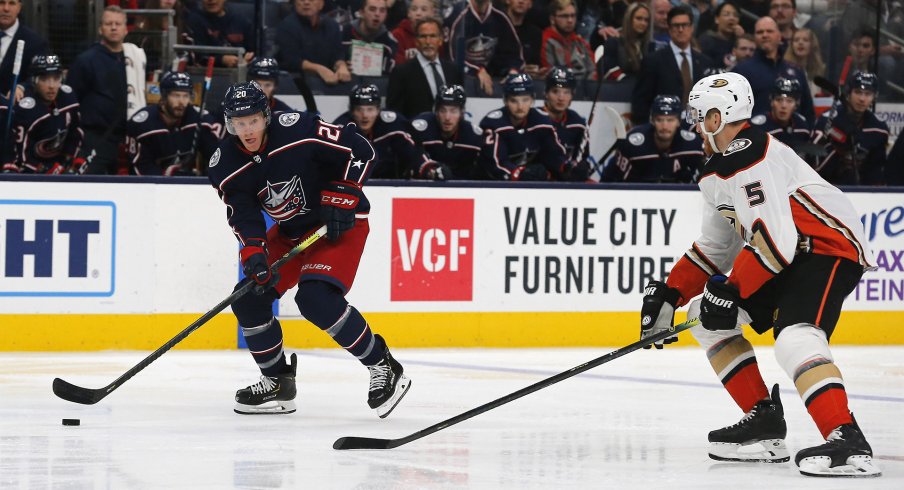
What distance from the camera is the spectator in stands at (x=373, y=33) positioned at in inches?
339

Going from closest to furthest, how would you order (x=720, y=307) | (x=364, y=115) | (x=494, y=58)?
1. (x=720, y=307)
2. (x=364, y=115)
3. (x=494, y=58)

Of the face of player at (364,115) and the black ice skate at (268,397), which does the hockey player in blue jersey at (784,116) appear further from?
the black ice skate at (268,397)

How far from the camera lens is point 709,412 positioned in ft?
18.2

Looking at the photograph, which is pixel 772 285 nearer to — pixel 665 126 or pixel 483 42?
pixel 665 126

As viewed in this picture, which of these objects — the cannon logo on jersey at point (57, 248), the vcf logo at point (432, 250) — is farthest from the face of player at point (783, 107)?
the cannon logo on jersey at point (57, 248)

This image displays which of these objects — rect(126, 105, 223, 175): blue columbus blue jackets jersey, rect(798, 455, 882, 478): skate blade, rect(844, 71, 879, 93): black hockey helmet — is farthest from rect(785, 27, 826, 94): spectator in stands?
rect(798, 455, 882, 478): skate blade

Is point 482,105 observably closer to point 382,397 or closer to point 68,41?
point 68,41

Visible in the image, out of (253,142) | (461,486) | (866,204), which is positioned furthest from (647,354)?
(461,486)

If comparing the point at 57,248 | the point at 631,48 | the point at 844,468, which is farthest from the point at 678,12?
the point at 844,468

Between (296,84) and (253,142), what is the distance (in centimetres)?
317

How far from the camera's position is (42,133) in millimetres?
7738

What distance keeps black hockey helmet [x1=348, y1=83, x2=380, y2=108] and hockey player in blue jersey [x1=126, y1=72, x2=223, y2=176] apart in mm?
742

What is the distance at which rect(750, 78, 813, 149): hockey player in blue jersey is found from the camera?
8828 millimetres

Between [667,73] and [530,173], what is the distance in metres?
1.29
